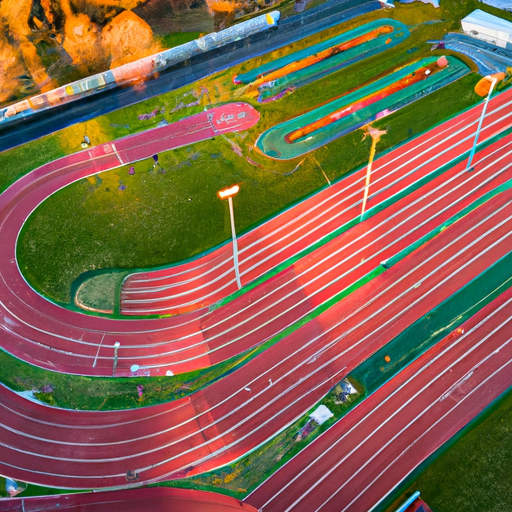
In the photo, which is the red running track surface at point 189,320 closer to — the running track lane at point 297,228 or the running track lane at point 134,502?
the running track lane at point 297,228

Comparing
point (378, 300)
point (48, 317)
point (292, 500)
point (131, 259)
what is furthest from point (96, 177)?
point (292, 500)

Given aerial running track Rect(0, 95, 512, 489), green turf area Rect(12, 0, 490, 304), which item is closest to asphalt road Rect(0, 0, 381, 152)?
green turf area Rect(12, 0, 490, 304)

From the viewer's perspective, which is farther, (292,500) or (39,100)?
(39,100)

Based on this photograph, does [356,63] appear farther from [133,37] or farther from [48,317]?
[48,317]

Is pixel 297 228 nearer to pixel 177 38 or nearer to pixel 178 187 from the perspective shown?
pixel 178 187

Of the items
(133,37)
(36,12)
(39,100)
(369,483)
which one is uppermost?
(36,12)

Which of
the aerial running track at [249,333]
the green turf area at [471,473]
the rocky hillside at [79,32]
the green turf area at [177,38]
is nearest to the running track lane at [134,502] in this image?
the aerial running track at [249,333]

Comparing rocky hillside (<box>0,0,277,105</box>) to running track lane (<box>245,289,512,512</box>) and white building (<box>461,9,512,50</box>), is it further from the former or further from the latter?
running track lane (<box>245,289,512,512</box>)
